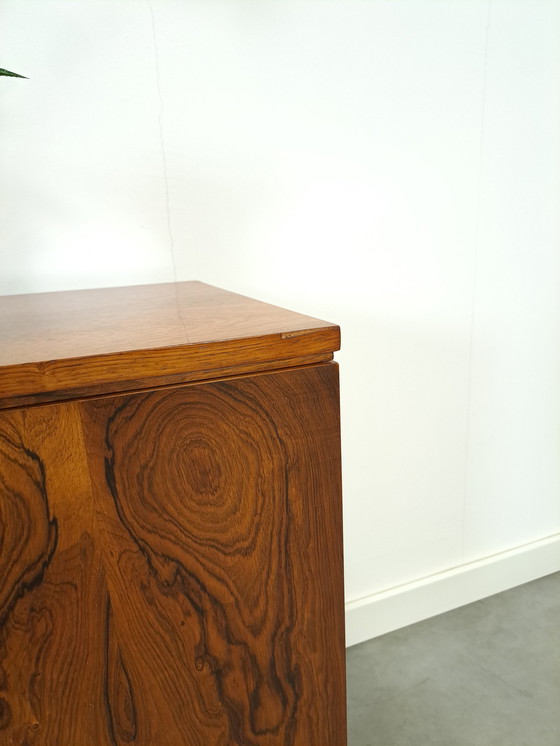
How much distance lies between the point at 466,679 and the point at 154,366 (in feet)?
3.60

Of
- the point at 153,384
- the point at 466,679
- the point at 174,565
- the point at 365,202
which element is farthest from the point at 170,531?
→ the point at 466,679

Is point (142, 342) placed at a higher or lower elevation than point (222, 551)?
higher

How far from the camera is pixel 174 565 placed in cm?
58

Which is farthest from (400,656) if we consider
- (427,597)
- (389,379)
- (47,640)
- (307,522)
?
(47,640)

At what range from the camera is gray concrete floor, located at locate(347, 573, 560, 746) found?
3.69ft

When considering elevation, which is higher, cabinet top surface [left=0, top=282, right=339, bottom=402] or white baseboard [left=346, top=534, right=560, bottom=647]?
cabinet top surface [left=0, top=282, right=339, bottom=402]

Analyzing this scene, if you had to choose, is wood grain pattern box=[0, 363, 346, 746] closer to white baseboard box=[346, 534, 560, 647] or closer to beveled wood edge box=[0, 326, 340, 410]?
beveled wood edge box=[0, 326, 340, 410]

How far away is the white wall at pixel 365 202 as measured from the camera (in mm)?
988

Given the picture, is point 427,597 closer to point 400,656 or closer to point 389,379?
point 400,656

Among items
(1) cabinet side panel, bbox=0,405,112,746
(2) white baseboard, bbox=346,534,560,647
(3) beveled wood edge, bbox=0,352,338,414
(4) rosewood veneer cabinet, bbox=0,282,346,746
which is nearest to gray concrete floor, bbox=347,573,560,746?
(2) white baseboard, bbox=346,534,560,647

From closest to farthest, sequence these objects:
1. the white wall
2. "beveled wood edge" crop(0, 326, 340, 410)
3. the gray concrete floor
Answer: "beveled wood edge" crop(0, 326, 340, 410), the white wall, the gray concrete floor

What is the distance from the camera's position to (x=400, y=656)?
134 centimetres

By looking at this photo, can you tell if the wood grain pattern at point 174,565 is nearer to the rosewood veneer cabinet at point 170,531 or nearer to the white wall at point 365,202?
the rosewood veneer cabinet at point 170,531

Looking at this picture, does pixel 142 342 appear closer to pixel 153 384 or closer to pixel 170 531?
pixel 153 384
